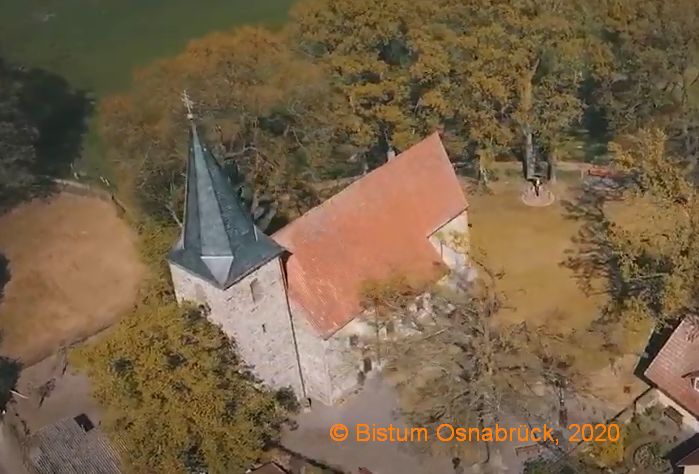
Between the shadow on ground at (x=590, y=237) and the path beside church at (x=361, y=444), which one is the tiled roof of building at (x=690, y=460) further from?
the shadow on ground at (x=590, y=237)

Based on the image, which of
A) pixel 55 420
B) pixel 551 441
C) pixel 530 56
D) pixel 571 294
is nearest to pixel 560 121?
pixel 530 56

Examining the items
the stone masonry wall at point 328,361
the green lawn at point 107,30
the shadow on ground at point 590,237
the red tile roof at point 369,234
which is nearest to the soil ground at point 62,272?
the stone masonry wall at point 328,361

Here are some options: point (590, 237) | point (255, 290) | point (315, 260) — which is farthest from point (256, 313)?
point (590, 237)

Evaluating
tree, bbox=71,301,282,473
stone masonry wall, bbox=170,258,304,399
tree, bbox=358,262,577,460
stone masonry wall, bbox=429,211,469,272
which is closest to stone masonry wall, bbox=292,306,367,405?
stone masonry wall, bbox=170,258,304,399

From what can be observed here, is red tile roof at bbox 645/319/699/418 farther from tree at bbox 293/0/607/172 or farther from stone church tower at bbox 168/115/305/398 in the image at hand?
tree at bbox 293/0/607/172

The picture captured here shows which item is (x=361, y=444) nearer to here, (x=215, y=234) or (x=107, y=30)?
(x=215, y=234)

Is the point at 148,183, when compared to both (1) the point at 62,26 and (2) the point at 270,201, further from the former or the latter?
(1) the point at 62,26
